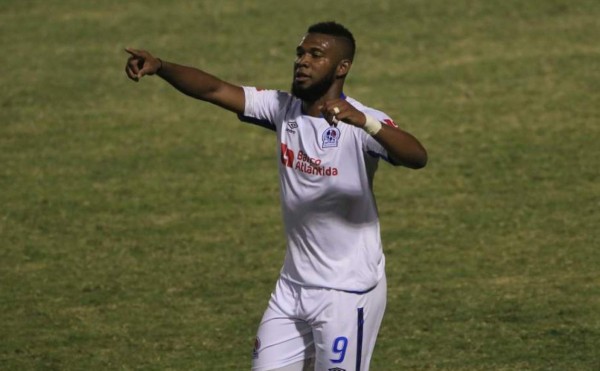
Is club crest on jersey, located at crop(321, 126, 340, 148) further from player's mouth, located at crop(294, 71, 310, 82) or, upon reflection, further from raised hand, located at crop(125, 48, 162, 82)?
raised hand, located at crop(125, 48, 162, 82)

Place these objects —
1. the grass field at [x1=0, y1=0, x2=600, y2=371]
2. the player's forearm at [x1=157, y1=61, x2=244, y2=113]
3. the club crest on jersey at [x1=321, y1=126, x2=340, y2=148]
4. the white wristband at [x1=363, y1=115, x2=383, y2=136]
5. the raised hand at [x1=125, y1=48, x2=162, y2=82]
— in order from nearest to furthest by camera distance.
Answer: the white wristband at [x1=363, y1=115, x2=383, y2=136] → the club crest on jersey at [x1=321, y1=126, x2=340, y2=148] → the raised hand at [x1=125, y1=48, x2=162, y2=82] → the player's forearm at [x1=157, y1=61, x2=244, y2=113] → the grass field at [x1=0, y1=0, x2=600, y2=371]

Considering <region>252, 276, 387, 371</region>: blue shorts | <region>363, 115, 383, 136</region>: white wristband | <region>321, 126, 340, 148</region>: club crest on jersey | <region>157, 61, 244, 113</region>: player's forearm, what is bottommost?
<region>252, 276, 387, 371</region>: blue shorts

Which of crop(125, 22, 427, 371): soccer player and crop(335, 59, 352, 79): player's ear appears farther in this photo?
crop(335, 59, 352, 79): player's ear

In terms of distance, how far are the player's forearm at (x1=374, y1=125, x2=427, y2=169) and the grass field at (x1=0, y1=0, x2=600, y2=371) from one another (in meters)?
3.65

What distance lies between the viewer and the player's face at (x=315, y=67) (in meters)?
8.05

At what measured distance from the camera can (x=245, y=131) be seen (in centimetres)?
1688

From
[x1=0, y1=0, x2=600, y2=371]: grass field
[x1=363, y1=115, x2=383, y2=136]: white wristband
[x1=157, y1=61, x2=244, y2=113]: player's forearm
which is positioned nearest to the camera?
[x1=363, y1=115, x2=383, y2=136]: white wristband

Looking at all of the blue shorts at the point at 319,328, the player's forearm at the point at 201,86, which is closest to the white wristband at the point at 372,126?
the blue shorts at the point at 319,328

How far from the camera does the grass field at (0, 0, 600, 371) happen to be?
11.7 metres

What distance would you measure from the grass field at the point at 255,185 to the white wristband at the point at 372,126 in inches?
150

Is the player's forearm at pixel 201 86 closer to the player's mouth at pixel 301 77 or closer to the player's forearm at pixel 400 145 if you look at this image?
the player's mouth at pixel 301 77

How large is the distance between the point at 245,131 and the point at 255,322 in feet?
17.3

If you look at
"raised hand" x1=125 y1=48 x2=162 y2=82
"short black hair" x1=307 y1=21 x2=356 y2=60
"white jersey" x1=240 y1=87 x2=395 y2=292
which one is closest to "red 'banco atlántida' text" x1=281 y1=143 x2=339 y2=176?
"white jersey" x1=240 y1=87 x2=395 y2=292

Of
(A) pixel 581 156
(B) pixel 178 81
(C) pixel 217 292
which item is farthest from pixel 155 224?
(B) pixel 178 81
